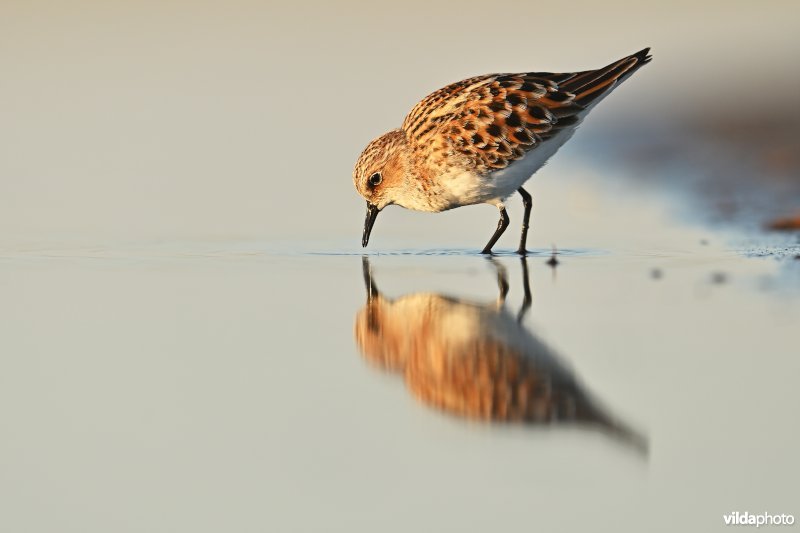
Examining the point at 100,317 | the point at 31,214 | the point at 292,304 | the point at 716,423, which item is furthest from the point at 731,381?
the point at 31,214

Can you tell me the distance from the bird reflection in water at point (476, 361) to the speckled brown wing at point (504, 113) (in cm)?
273

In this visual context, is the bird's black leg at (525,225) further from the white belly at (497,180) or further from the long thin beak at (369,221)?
the long thin beak at (369,221)

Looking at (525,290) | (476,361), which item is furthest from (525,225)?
(476,361)

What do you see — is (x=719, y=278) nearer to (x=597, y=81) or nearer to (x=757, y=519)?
(x=597, y=81)

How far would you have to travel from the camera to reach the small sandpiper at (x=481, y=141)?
33.0 ft

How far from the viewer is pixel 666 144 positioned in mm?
16203

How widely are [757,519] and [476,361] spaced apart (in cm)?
192

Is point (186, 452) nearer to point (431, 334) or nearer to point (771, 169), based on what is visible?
point (431, 334)

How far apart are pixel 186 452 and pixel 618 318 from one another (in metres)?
2.88

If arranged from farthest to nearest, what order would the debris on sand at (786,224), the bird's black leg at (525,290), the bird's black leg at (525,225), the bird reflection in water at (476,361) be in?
the debris on sand at (786,224)
the bird's black leg at (525,225)
the bird's black leg at (525,290)
the bird reflection in water at (476,361)

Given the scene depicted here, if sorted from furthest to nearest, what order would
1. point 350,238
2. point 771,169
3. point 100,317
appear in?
point 771,169 < point 350,238 < point 100,317

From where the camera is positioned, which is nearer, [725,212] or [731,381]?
[731,381]

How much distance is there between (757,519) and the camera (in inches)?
161

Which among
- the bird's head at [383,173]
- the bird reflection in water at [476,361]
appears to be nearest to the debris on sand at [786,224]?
the bird's head at [383,173]
